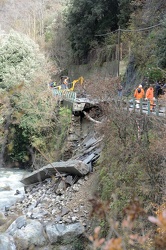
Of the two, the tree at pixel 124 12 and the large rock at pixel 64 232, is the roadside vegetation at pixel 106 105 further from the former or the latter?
the large rock at pixel 64 232

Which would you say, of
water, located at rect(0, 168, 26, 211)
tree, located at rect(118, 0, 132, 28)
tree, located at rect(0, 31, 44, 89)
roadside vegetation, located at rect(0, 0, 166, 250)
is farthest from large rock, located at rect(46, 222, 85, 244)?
tree, located at rect(118, 0, 132, 28)

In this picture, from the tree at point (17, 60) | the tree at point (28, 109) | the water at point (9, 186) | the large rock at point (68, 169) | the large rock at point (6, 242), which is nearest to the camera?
the large rock at point (6, 242)

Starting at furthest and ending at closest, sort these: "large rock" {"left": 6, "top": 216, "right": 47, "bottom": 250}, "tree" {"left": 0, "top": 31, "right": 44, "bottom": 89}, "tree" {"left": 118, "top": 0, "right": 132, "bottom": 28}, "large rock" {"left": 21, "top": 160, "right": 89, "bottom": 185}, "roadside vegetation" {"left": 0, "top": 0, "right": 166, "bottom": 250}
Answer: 1. "tree" {"left": 118, "top": 0, "right": 132, "bottom": 28}
2. "tree" {"left": 0, "top": 31, "right": 44, "bottom": 89}
3. "large rock" {"left": 21, "top": 160, "right": 89, "bottom": 185}
4. "large rock" {"left": 6, "top": 216, "right": 47, "bottom": 250}
5. "roadside vegetation" {"left": 0, "top": 0, "right": 166, "bottom": 250}

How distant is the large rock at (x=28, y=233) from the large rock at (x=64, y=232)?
277 mm

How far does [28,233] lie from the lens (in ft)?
40.4

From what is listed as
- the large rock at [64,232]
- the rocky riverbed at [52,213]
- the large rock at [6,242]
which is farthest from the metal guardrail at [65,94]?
the large rock at [6,242]

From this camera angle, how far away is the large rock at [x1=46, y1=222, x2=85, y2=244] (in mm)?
12148

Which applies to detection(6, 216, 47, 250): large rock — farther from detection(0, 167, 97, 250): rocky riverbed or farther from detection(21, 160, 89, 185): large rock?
detection(21, 160, 89, 185): large rock

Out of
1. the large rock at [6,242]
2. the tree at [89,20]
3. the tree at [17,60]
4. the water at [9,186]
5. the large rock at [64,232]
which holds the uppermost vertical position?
the tree at [89,20]

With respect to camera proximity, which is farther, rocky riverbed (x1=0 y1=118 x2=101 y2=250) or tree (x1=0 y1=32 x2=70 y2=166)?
tree (x1=0 y1=32 x2=70 y2=166)

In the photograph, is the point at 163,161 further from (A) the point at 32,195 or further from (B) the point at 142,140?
(A) the point at 32,195

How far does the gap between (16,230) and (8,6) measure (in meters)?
47.7

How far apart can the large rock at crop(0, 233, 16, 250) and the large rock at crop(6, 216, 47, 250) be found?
155 mm

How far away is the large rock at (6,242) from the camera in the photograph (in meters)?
11.8
